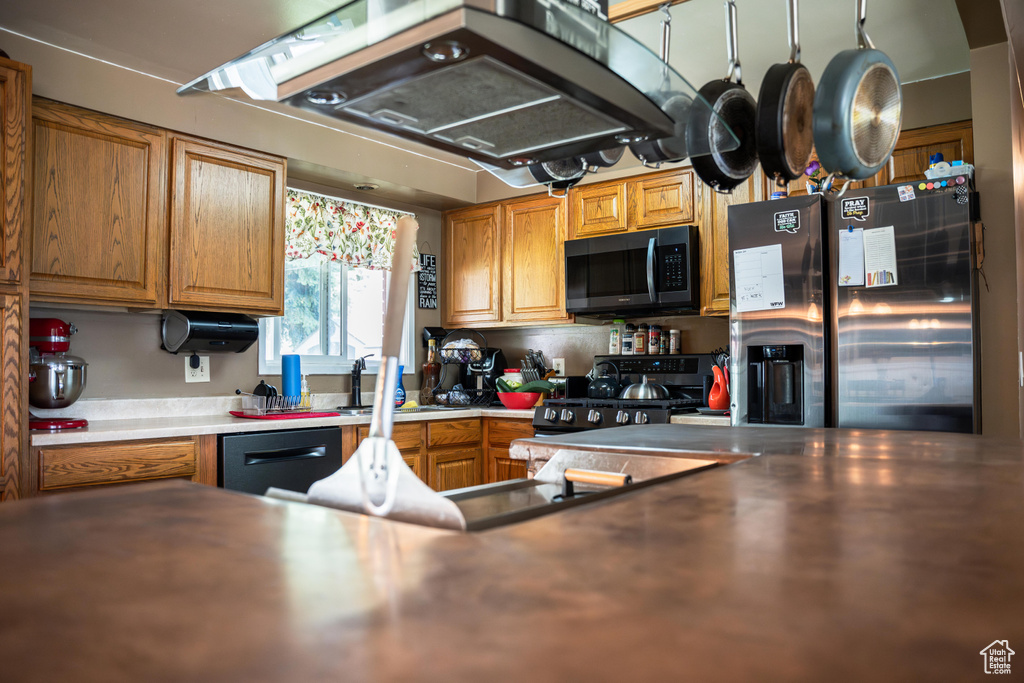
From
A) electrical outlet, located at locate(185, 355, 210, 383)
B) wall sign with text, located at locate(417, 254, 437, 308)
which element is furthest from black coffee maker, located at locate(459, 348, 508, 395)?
electrical outlet, located at locate(185, 355, 210, 383)

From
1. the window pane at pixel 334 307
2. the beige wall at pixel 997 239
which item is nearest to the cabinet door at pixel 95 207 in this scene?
the window pane at pixel 334 307

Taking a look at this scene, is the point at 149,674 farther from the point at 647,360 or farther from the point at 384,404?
the point at 647,360

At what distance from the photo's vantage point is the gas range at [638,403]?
3.41 m

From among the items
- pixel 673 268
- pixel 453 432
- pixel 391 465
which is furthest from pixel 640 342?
pixel 391 465

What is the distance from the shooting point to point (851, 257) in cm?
284

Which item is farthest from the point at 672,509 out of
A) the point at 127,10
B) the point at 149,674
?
the point at 127,10

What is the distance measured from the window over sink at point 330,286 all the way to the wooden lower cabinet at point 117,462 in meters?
1.05

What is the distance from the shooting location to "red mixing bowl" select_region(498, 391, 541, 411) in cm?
402

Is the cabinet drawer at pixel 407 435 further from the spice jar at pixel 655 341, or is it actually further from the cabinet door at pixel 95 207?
the spice jar at pixel 655 341

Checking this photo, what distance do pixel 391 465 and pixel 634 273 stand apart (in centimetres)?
302

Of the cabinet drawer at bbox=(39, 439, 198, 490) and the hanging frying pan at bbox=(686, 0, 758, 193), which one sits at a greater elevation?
the hanging frying pan at bbox=(686, 0, 758, 193)

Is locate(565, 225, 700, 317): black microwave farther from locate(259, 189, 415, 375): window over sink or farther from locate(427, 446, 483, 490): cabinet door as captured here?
locate(259, 189, 415, 375): window over sink

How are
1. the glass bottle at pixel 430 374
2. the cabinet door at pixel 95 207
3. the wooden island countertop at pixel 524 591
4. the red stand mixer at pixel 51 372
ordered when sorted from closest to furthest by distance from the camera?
the wooden island countertop at pixel 524 591
the red stand mixer at pixel 51 372
the cabinet door at pixel 95 207
the glass bottle at pixel 430 374

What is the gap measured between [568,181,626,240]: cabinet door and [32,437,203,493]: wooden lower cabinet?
234cm
